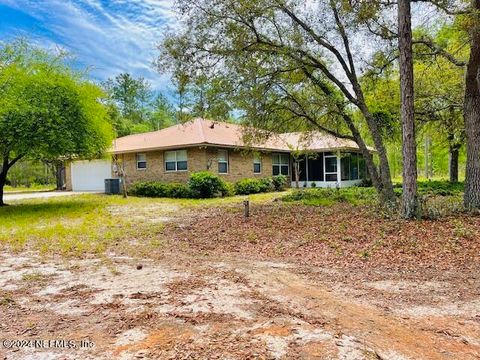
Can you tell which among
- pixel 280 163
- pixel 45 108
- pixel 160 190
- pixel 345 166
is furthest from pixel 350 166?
pixel 45 108

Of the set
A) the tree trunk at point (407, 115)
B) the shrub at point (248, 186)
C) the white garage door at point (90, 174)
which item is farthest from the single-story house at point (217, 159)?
the tree trunk at point (407, 115)

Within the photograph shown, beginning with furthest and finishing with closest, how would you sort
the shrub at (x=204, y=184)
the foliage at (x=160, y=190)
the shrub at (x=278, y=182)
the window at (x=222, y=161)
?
the shrub at (x=278, y=182) → the window at (x=222, y=161) → the foliage at (x=160, y=190) → the shrub at (x=204, y=184)

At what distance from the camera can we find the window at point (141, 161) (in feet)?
72.5

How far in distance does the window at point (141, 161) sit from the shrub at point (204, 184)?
4788 millimetres

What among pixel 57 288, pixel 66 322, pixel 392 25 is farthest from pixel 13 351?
pixel 392 25

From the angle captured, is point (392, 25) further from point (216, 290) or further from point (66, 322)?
point (66, 322)

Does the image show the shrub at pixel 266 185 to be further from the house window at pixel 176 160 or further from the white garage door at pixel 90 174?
the white garage door at pixel 90 174

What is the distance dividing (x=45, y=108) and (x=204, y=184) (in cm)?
792

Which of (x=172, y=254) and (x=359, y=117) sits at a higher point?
(x=359, y=117)

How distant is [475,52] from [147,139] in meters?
18.6

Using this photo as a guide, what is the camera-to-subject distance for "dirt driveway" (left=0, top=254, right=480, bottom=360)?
3.04 m

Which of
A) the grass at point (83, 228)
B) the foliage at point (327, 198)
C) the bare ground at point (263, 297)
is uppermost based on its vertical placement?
the foliage at point (327, 198)

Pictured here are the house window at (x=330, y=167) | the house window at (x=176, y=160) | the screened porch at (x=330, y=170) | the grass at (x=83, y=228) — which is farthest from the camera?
the house window at (x=330, y=167)

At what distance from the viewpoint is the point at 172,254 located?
274 inches
